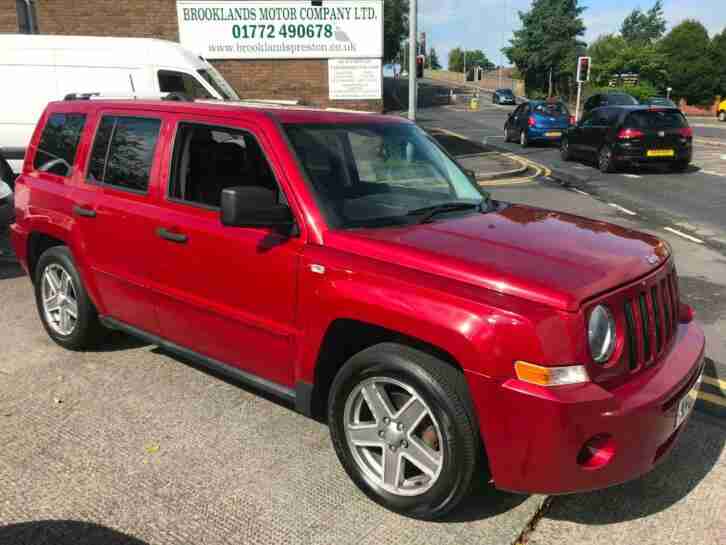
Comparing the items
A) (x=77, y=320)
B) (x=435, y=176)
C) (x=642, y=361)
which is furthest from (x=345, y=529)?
(x=77, y=320)

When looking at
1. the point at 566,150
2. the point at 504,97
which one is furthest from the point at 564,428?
the point at 504,97

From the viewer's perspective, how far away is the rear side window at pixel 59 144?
4.58 meters

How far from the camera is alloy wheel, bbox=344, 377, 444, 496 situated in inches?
114

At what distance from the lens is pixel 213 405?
408cm

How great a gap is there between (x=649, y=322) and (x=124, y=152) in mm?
3171

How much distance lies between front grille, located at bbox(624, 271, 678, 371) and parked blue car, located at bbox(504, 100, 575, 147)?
71.3 ft

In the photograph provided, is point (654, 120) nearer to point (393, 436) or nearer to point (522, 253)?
point (522, 253)

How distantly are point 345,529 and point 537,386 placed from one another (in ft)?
3.57

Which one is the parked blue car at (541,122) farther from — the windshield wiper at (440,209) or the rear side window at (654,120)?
the windshield wiper at (440,209)

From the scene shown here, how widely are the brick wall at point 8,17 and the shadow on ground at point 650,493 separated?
66.8ft

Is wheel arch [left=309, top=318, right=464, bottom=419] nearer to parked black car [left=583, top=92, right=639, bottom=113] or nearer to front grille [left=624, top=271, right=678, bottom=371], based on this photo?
front grille [left=624, top=271, right=678, bottom=371]

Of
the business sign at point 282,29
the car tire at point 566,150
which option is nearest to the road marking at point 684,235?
the car tire at point 566,150

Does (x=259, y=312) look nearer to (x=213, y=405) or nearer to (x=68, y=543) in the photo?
(x=213, y=405)

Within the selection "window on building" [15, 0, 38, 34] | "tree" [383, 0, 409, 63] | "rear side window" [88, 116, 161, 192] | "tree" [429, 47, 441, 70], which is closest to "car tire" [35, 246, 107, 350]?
"rear side window" [88, 116, 161, 192]
